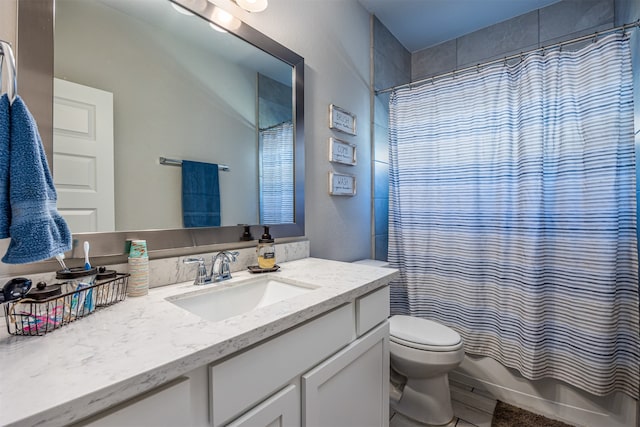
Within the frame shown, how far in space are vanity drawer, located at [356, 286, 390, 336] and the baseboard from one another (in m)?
1.10

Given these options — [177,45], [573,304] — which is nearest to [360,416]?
[573,304]

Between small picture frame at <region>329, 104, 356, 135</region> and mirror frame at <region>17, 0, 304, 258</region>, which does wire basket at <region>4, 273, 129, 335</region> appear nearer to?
mirror frame at <region>17, 0, 304, 258</region>

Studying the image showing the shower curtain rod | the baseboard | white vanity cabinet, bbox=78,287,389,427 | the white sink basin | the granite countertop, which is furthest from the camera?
the baseboard

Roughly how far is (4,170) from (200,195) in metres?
0.59

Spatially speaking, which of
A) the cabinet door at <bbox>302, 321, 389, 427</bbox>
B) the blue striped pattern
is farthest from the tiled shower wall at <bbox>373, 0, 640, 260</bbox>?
the cabinet door at <bbox>302, 321, 389, 427</bbox>

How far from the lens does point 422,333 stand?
160 centimetres

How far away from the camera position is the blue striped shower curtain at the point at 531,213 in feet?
4.62

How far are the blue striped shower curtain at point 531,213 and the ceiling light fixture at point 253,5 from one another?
1175mm

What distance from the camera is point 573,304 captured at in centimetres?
151

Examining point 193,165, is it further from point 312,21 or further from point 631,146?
point 631,146

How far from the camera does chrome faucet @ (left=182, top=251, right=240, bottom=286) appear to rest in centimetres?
104

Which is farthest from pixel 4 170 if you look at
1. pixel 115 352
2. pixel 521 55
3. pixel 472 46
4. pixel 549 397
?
pixel 472 46

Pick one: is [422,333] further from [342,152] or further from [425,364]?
[342,152]

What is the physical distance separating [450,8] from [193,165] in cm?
217
